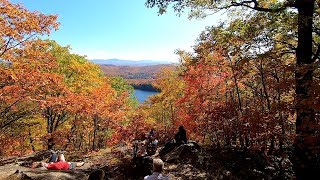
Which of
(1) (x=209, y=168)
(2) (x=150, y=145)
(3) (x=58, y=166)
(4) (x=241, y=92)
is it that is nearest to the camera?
(3) (x=58, y=166)

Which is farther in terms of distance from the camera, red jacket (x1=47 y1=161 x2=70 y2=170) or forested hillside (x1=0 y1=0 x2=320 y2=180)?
red jacket (x1=47 y1=161 x2=70 y2=170)

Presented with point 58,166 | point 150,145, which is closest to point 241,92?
point 150,145

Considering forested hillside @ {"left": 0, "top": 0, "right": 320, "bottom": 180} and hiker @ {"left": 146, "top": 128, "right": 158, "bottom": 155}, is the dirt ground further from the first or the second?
hiker @ {"left": 146, "top": 128, "right": 158, "bottom": 155}

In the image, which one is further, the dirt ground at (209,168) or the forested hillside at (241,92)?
the dirt ground at (209,168)

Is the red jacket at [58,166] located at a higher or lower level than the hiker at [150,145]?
higher

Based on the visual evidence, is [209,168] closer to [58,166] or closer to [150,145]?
[150,145]

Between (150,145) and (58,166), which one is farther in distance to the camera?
(150,145)

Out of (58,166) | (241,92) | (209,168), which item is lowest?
(209,168)

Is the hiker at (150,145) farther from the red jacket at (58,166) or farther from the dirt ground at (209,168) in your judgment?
the red jacket at (58,166)

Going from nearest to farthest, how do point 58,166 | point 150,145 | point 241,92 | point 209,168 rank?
point 58,166, point 209,168, point 150,145, point 241,92

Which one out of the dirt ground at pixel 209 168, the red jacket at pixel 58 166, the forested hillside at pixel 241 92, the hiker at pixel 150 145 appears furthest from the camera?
the hiker at pixel 150 145

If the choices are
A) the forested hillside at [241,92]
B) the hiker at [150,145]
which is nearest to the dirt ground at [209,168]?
the forested hillside at [241,92]

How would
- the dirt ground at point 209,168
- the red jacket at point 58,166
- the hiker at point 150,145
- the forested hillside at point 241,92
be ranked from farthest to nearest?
1. the hiker at point 150,145
2. the dirt ground at point 209,168
3. the red jacket at point 58,166
4. the forested hillside at point 241,92

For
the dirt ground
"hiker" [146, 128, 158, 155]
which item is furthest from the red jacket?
"hiker" [146, 128, 158, 155]
